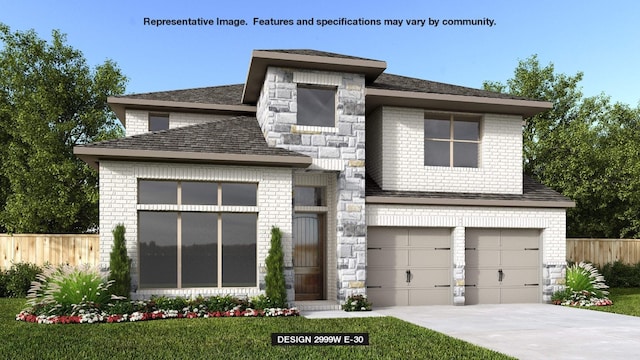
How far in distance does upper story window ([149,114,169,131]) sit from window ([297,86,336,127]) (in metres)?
5.29

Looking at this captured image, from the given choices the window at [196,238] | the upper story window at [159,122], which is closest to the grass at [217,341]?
the window at [196,238]

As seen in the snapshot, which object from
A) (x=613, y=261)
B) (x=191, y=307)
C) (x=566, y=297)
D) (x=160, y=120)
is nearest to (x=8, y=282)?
(x=160, y=120)

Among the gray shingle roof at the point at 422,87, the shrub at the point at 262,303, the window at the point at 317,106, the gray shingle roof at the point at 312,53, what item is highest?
the gray shingle roof at the point at 312,53

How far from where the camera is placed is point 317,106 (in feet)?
48.2

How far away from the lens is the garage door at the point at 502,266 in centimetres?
1578

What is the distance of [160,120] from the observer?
1764cm

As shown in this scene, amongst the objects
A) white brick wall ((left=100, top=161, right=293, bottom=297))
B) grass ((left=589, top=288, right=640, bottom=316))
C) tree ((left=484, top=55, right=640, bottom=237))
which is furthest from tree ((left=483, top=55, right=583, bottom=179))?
white brick wall ((left=100, top=161, right=293, bottom=297))

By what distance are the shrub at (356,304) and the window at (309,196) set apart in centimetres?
279

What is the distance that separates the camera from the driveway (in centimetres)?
899

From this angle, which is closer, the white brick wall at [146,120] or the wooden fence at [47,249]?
the white brick wall at [146,120]

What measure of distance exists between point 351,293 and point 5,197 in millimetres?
17516

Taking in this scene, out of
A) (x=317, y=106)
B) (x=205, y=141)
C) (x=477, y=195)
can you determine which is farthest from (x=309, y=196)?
(x=477, y=195)

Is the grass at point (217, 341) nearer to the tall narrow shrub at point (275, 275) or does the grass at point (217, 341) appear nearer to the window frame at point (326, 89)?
the tall narrow shrub at point (275, 275)

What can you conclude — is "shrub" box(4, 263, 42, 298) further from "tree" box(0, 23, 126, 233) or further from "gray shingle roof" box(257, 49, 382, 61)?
"gray shingle roof" box(257, 49, 382, 61)
